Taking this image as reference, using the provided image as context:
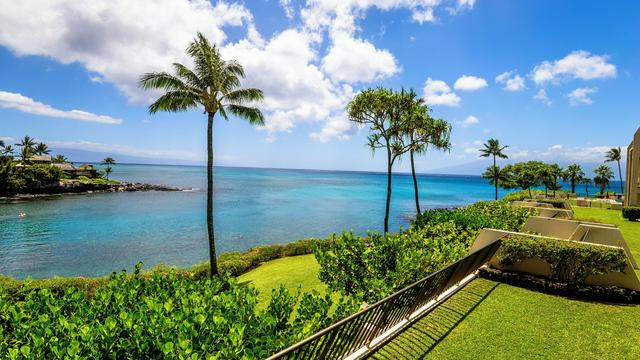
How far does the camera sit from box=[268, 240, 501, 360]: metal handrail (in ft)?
14.0

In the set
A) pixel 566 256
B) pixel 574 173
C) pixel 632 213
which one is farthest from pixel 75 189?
pixel 574 173

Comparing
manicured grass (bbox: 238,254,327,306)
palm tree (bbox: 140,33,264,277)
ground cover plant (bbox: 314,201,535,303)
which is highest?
palm tree (bbox: 140,33,264,277)

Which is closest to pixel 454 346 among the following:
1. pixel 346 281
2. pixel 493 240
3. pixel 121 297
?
pixel 346 281

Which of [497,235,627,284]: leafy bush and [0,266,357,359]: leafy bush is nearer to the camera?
[0,266,357,359]: leafy bush

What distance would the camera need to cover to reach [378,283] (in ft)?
24.6

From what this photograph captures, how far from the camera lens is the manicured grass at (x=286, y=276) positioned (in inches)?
541

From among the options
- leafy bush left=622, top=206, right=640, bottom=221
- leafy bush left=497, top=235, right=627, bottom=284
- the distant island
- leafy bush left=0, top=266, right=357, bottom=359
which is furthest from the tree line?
the distant island

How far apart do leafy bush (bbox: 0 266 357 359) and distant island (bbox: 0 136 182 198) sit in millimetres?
87016

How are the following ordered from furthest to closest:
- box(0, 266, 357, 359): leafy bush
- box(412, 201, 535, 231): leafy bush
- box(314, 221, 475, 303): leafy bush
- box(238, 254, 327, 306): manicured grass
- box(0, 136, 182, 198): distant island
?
1. box(0, 136, 182, 198): distant island
2. box(412, 201, 535, 231): leafy bush
3. box(238, 254, 327, 306): manicured grass
4. box(314, 221, 475, 303): leafy bush
5. box(0, 266, 357, 359): leafy bush

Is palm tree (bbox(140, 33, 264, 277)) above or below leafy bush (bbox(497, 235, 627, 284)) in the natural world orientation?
above

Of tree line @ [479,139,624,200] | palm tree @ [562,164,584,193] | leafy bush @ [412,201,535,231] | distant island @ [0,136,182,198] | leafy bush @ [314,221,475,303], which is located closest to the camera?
leafy bush @ [314,221,475,303]

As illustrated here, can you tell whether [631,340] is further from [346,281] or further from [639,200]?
[639,200]

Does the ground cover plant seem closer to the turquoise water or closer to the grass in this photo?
the grass

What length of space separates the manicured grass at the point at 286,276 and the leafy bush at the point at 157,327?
7033 mm
